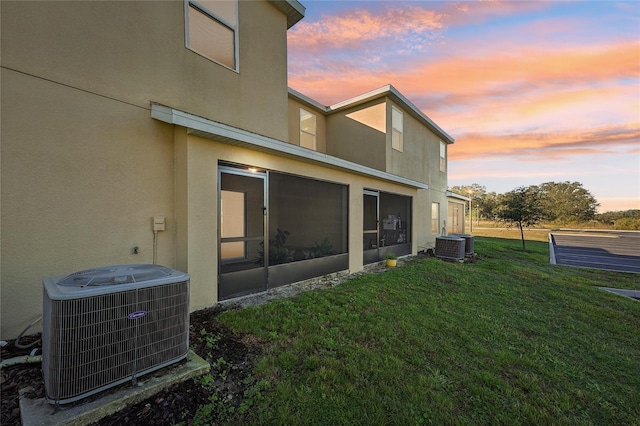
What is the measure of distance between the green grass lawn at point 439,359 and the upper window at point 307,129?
21.0 ft

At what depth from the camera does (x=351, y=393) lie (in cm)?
216

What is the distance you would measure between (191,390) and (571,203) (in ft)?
197

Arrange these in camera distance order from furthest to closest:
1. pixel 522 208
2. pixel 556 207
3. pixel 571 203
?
pixel 571 203
pixel 556 207
pixel 522 208

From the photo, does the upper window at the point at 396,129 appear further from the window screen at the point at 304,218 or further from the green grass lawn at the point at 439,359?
the green grass lawn at the point at 439,359

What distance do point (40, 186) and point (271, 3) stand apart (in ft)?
18.9

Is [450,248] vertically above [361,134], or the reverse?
[361,134]

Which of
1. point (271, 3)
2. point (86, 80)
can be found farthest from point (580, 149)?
point (86, 80)

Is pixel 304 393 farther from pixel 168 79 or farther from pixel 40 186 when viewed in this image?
pixel 168 79

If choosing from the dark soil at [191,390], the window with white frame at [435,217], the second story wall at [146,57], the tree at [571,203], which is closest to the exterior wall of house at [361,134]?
the second story wall at [146,57]

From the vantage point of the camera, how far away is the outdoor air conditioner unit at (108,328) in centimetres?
162

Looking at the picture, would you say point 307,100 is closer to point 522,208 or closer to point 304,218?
point 304,218

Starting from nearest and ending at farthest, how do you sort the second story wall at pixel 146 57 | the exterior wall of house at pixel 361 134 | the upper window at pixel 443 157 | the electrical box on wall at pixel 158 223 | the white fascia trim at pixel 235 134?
the second story wall at pixel 146 57 < the white fascia trim at pixel 235 134 < the electrical box on wall at pixel 158 223 < the exterior wall of house at pixel 361 134 < the upper window at pixel 443 157

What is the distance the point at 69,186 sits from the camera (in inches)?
117

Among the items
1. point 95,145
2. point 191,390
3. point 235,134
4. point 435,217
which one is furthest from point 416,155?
point 191,390
